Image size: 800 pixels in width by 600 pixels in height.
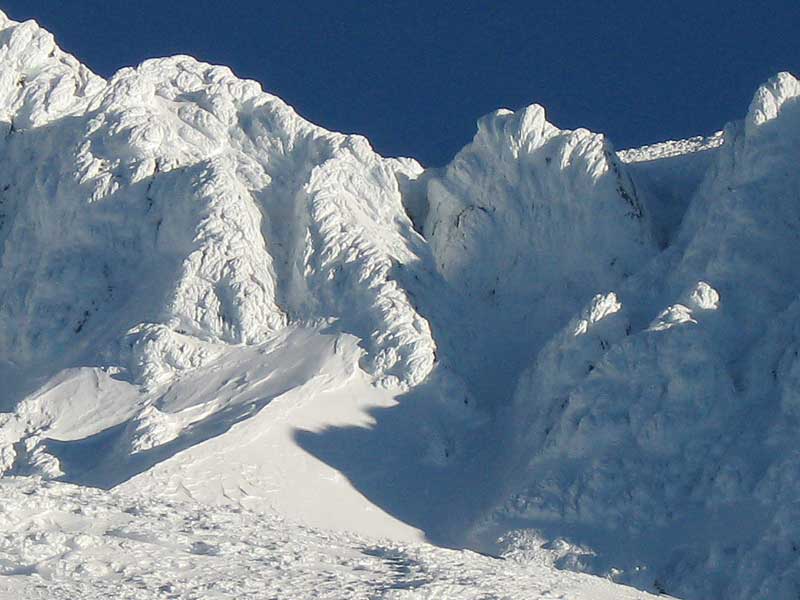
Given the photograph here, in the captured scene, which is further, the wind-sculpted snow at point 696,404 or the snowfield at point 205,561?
the wind-sculpted snow at point 696,404

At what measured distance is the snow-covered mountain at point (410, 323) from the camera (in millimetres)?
73000

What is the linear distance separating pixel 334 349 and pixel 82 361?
682cm

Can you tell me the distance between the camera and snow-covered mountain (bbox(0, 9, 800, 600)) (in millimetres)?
73000

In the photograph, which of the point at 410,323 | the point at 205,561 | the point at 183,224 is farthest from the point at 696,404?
the point at 205,561

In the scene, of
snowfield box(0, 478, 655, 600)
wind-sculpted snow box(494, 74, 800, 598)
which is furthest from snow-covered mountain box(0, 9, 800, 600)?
snowfield box(0, 478, 655, 600)

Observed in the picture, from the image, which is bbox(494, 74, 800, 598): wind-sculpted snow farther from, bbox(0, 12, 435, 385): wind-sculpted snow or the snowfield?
the snowfield

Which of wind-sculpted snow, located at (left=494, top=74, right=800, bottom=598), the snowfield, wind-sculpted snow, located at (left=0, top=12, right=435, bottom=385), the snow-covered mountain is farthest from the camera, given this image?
wind-sculpted snow, located at (left=0, top=12, right=435, bottom=385)

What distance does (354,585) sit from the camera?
187 ft

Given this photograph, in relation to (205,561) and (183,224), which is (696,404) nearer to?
(183,224)

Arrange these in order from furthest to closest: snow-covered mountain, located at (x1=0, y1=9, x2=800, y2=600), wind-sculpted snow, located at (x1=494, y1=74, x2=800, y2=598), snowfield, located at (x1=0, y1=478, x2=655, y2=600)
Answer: snow-covered mountain, located at (x1=0, y1=9, x2=800, y2=600) < wind-sculpted snow, located at (x1=494, y1=74, x2=800, y2=598) < snowfield, located at (x1=0, y1=478, x2=655, y2=600)

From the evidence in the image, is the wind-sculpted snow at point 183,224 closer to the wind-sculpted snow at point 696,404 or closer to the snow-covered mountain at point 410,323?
the snow-covered mountain at point 410,323

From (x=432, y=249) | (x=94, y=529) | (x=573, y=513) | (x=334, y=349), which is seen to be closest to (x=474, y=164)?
(x=432, y=249)

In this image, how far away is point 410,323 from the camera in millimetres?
79750

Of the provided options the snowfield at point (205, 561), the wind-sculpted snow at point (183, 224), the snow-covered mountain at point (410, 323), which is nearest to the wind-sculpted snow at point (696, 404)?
the snow-covered mountain at point (410, 323)
